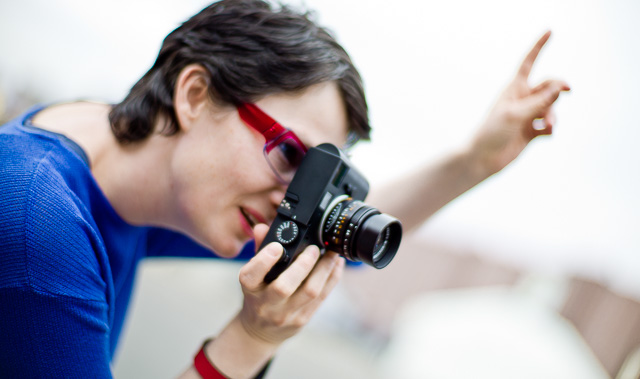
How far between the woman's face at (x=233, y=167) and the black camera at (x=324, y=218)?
6 centimetres

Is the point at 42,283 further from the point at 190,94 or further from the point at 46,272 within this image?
the point at 190,94

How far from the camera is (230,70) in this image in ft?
2.85

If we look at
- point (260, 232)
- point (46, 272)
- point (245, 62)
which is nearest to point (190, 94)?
point (245, 62)

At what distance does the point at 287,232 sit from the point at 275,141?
0.19 metres

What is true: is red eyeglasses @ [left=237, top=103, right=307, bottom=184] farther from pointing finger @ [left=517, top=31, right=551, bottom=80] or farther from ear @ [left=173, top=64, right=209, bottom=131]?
pointing finger @ [left=517, top=31, right=551, bottom=80]

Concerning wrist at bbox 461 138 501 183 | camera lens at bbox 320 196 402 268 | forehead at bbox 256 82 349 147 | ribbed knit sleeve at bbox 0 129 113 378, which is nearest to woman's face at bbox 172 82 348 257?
forehead at bbox 256 82 349 147

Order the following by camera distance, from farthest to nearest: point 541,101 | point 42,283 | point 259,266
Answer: point 541,101
point 259,266
point 42,283

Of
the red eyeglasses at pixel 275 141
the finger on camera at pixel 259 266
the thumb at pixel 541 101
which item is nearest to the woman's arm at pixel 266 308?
the finger on camera at pixel 259 266

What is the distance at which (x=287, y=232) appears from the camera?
2.61ft

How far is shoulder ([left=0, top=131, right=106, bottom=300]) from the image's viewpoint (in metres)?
0.60

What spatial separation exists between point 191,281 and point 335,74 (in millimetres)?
3697

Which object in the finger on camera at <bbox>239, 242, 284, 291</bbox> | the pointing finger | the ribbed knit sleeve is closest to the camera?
the ribbed knit sleeve

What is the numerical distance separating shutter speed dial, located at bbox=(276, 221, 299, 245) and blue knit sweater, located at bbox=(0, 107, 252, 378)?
0.33 metres

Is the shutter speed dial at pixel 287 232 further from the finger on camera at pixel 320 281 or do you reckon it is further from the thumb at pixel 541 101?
the thumb at pixel 541 101
